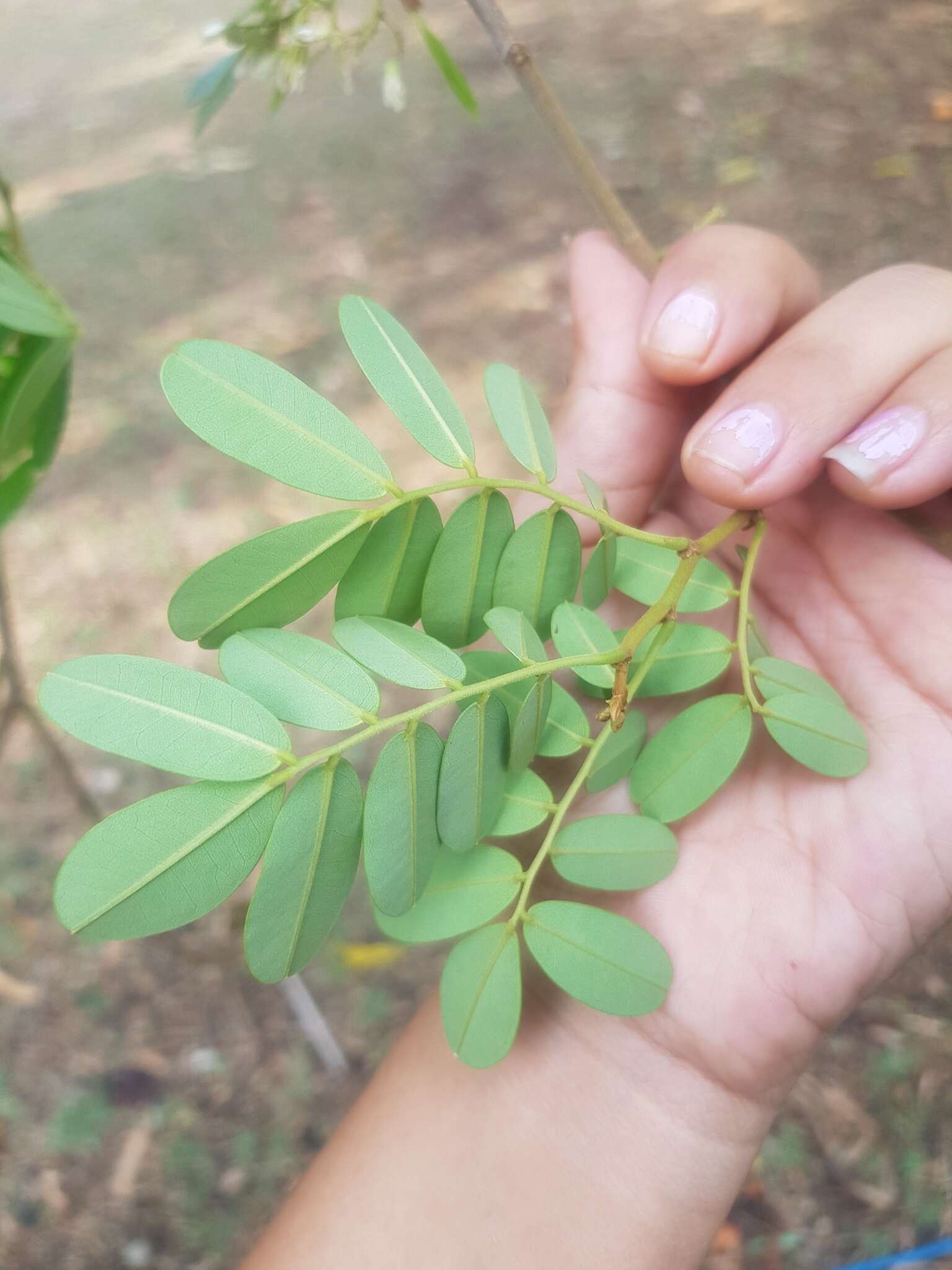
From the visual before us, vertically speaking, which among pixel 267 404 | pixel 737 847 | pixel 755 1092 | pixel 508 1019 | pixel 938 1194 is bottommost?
pixel 938 1194

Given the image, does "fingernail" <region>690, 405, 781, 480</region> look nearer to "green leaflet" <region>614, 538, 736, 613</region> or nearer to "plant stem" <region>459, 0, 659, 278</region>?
"green leaflet" <region>614, 538, 736, 613</region>

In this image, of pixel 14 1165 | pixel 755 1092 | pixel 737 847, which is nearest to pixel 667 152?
pixel 737 847

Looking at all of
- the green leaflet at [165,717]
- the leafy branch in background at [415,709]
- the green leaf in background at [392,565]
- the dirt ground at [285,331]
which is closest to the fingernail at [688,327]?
the leafy branch in background at [415,709]

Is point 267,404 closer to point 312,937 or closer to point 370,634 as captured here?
point 370,634

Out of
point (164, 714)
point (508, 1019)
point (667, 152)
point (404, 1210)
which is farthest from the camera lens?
point (667, 152)

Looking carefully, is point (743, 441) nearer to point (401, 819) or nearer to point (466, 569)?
point (466, 569)

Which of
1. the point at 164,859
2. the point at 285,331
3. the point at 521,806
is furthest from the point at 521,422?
the point at 285,331
